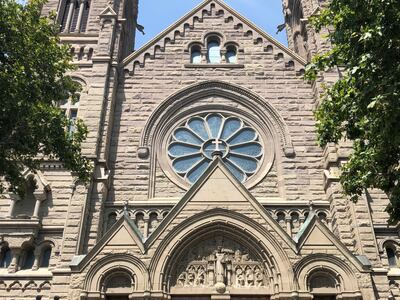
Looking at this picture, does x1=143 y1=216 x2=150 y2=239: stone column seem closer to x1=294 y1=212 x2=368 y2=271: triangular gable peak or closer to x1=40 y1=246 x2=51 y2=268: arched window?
x1=40 y1=246 x2=51 y2=268: arched window

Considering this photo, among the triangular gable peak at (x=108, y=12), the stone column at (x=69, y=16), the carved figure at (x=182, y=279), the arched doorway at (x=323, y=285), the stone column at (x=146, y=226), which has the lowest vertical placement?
the arched doorway at (x=323, y=285)

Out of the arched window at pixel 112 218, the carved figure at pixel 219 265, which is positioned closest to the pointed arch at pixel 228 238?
the carved figure at pixel 219 265

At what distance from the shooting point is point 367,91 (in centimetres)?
A: 911

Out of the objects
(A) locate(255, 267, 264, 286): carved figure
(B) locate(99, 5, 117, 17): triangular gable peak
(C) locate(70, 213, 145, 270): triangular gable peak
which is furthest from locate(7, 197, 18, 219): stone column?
(B) locate(99, 5, 117, 17): triangular gable peak

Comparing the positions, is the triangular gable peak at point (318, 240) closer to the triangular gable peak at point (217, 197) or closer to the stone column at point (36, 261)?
the triangular gable peak at point (217, 197)

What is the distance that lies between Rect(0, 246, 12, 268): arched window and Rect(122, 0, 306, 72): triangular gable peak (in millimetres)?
8658

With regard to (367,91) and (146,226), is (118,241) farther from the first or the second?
(367,91)

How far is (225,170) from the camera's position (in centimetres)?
1374

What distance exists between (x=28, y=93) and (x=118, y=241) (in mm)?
4647

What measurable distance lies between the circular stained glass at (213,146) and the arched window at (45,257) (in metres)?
5.25

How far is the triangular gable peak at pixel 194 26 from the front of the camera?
19.3 meters

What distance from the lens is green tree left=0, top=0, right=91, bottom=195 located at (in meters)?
10.6

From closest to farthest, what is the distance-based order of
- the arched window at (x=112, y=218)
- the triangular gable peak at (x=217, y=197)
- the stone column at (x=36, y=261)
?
1. the triangular gable peak at (x=217, y=197)
2. the stone column at (x=36, y=261)
3. the arched window at (x=112, y=218)

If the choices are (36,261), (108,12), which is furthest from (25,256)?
(108,12)
